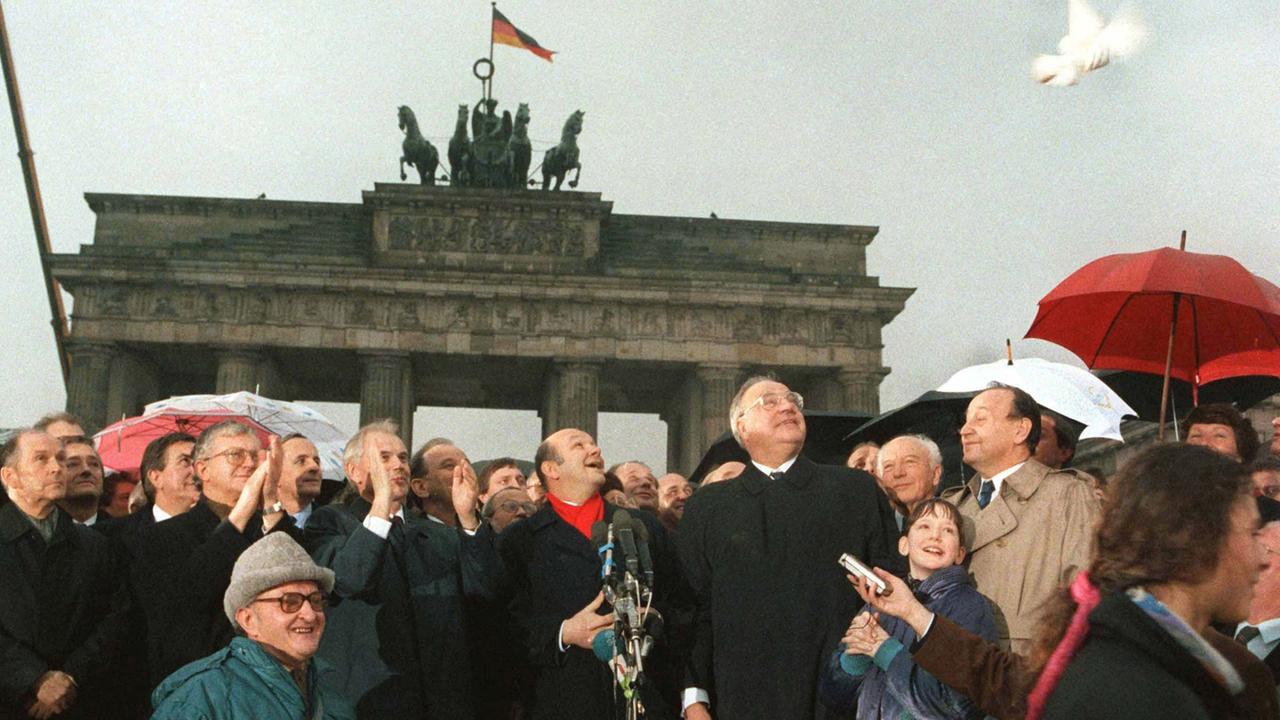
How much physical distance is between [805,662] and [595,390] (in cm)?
3202

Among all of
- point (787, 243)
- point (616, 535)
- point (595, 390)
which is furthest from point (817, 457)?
point (787, 243)

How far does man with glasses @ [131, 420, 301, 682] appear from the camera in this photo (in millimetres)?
5375

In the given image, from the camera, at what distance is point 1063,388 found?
26.9 ft

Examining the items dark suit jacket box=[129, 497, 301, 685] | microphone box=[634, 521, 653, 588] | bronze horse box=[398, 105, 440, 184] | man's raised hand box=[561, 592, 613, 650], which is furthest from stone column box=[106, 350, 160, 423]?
microphone box=[634, 521, 653, 588]

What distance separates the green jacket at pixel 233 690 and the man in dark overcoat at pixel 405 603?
3.53ft

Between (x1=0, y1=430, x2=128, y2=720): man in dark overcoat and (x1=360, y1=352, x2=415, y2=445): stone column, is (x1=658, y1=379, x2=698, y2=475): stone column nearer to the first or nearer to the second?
(x1=360, y1=352, x2=415, y2=445): stone column

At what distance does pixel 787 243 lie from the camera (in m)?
39.4

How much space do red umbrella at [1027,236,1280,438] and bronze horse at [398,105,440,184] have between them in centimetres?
3205

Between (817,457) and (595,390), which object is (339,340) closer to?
(595,390)

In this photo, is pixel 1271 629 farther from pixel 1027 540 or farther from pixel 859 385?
pixel 859 385

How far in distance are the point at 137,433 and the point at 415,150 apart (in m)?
27.7

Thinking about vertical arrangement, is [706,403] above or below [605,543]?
above

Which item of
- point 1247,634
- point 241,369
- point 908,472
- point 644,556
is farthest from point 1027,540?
point 241,369

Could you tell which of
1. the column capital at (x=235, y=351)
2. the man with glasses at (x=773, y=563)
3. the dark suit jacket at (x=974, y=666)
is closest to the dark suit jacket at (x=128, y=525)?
the man with glasses at (x=773, y=563)
